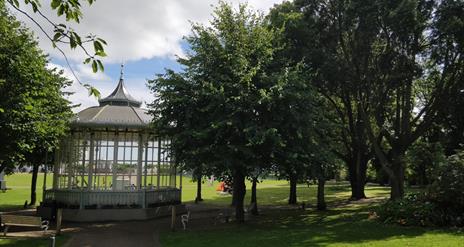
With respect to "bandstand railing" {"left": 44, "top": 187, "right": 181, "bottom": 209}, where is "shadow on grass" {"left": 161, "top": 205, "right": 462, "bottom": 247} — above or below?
below

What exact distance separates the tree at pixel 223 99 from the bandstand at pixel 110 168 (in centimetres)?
300

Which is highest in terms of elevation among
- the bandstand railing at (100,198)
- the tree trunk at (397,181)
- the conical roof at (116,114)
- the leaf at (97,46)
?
the conical roof at (116,114)

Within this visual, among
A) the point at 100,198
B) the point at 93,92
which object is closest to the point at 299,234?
the point at 100,198

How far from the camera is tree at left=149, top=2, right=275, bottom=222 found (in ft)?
54.7

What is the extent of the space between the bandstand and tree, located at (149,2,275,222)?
9.84ft

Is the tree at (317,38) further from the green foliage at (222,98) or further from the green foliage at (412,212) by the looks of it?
the green foliage at (412,212)

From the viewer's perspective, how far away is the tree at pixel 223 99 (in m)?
16.7

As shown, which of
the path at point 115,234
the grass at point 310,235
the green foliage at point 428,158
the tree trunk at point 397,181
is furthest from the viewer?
the tree trunk at point 397,181

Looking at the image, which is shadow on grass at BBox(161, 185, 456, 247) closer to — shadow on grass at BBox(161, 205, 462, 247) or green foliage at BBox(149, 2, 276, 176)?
shadow on grass at BBox(161, 205, 462, 247)

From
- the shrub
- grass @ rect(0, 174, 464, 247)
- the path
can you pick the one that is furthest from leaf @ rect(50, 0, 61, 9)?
the shrub

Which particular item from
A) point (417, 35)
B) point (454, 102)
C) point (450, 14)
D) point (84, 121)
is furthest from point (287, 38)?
point (84, 121)

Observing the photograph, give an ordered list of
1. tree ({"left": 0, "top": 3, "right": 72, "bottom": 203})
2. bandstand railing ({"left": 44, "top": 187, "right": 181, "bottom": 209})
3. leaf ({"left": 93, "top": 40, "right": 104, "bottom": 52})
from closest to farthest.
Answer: leaf ({"left": 93, "top": 40, "right": 104, "bottom": 52}) → tree ({"left": 0, "top": 3, "right": 72, "bottom": 203}) → bandstand railing ({"left": 44, "top": 187, "right": 181, "bottom": 209})

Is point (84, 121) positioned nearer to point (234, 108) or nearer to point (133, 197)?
point (133, 197)

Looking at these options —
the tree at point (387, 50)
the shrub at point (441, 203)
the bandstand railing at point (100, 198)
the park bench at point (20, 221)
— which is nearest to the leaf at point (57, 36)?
the park bench at point (20, 221)
